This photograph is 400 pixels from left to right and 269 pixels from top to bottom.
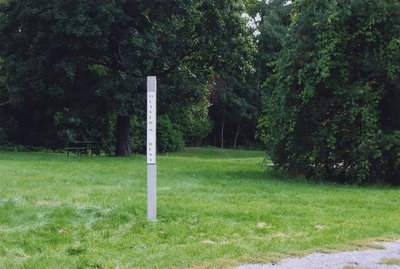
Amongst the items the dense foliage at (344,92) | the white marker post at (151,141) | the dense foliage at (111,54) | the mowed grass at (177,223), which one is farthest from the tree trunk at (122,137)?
the white marker post at (151,141)

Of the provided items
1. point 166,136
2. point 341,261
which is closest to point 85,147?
point 166,136

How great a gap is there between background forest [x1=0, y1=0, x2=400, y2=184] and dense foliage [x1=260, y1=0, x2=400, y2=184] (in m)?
0.04

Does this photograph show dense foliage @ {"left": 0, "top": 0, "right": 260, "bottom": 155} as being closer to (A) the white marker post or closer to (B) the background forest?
(B) the background forest

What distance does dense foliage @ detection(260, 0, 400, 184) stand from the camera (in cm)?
1198

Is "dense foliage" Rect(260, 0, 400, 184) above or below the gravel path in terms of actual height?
above

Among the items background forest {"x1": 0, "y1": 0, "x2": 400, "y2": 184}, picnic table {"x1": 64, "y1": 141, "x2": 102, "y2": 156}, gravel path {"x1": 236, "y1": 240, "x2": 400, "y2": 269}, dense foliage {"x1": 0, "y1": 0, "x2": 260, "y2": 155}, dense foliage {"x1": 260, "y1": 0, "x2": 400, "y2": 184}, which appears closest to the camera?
gravel path {"x1": 236, "y1": 240, "x2": 400, "y2": 269}

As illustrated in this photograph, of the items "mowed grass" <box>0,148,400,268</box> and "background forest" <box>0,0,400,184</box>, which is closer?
"mowed grass" <box>0,148,400,268</box>

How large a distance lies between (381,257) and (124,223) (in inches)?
135

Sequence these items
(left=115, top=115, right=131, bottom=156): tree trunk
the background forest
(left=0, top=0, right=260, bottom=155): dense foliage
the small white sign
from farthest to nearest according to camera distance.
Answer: (left=115, top=115, right=131, bottom=156): tree trunk < (left=0, top=0, right=260, bottom=155): dense foliage < the background forest < the small white sign

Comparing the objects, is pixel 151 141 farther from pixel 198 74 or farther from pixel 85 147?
pixel 85 147

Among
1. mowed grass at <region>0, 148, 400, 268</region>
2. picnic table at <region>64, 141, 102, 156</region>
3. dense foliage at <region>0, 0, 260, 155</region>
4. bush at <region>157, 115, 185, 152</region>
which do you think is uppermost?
dense foliage at <region>0, 0, 260, 155</region>

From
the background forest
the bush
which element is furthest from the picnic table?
the bush

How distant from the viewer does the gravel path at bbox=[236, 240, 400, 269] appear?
4.61 m

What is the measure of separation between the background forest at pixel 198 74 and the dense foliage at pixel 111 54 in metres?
0.06
